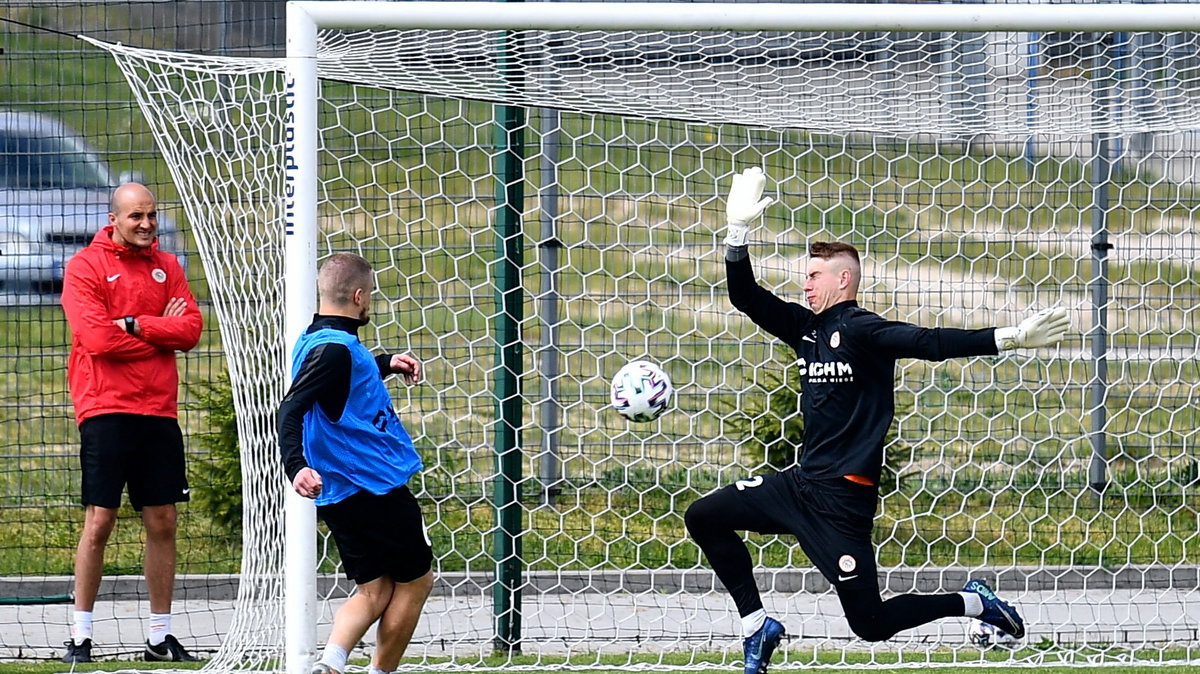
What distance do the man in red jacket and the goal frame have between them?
104cm

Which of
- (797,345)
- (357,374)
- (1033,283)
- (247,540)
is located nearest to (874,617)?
(797,345)

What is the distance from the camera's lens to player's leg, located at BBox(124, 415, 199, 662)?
5.71 metres

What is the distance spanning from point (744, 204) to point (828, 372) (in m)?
0.66

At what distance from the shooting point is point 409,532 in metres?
4.73

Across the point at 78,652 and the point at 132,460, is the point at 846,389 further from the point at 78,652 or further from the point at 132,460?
the point at 78,652

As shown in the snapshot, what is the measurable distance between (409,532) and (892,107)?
2665mm

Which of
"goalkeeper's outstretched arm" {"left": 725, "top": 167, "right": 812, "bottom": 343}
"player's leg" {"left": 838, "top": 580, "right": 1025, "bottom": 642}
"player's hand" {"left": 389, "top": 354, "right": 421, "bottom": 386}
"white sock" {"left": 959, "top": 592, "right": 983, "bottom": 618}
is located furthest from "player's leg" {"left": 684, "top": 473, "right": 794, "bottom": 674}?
"player's hand" {"left": 389, "top": 354, "right": 421, "bottom": 386}

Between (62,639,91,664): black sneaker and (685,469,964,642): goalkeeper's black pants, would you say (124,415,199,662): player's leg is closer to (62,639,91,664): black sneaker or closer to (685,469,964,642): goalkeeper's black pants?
(62,639,91,664): black sneaker

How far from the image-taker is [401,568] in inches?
187

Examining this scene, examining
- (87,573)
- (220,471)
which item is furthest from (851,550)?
(220,471)

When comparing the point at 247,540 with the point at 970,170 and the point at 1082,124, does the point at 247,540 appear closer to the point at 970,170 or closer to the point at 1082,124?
the point at 1082,124

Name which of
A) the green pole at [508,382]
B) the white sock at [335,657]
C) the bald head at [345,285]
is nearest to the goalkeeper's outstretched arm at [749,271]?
the green pole at [508,382]

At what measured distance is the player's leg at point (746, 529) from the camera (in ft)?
16.6

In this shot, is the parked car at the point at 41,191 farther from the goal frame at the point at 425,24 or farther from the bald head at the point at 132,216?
the goal frame at the point at 425,24
